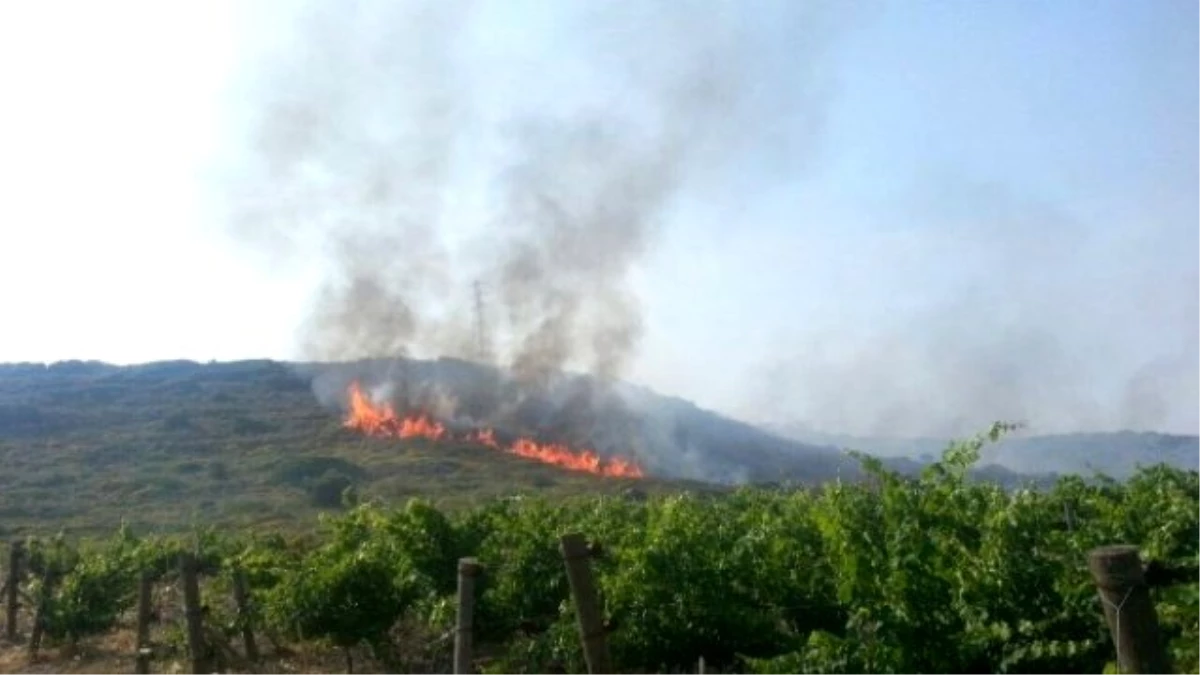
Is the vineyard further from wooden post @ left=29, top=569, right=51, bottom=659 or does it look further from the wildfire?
the wildfire

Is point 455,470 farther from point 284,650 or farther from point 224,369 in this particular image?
point 224,369

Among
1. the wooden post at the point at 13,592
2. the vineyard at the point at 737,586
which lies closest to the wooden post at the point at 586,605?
the vineyard at the point at 737,586

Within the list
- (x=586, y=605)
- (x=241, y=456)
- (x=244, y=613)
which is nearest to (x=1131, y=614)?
(x=586, y=605)

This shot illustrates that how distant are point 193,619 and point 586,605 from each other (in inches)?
217

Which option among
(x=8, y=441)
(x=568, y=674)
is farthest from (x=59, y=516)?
(x=568, y=674)

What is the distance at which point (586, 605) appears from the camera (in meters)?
8.39

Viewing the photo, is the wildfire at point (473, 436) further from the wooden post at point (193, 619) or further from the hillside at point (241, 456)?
the wooden post at point (193, 619)

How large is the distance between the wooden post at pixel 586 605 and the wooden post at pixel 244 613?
34.4ft

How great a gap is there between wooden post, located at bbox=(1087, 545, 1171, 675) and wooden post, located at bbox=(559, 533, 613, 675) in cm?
400

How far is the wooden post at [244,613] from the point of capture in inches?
684

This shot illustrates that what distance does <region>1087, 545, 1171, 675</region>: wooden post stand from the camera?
510 centimetres

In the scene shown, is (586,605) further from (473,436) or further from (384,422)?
(384,422)

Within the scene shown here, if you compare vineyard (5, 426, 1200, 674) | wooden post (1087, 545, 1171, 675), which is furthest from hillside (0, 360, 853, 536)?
wooden post (1087, 545, 1171, 675)

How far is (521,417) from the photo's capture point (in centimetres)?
9581
